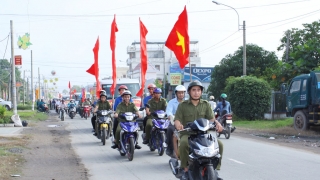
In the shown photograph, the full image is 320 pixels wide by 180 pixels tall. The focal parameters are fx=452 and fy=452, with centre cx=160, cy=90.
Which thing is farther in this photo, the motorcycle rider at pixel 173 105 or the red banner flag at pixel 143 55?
the red banner flag at pixel 143 55

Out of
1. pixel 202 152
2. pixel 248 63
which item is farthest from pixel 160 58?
pixel 202 152

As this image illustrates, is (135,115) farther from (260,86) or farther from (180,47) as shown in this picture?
(260,86)

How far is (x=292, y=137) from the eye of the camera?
1830 centimetres

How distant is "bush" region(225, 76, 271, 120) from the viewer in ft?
92.2

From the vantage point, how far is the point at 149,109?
11.8m

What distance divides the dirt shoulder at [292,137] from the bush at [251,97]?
6.24 metres

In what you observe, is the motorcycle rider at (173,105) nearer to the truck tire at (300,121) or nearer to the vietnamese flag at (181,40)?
the vietnamese flag at (181,40)

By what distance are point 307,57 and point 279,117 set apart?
15.8 feet

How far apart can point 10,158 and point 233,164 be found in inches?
224

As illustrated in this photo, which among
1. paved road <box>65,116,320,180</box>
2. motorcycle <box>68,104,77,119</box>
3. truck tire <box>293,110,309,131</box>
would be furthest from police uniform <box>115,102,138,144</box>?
motorcycle <box>68,104,77,119</box>

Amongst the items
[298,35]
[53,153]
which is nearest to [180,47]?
[53,153]

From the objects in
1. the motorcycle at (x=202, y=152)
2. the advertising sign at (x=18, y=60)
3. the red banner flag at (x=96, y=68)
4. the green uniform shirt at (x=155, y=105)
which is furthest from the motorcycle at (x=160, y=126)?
the advertising sign at (x=18, y=60)

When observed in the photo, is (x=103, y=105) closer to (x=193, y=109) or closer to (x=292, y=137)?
(x=292, y=137)

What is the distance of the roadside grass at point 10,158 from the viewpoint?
31.3 feet
